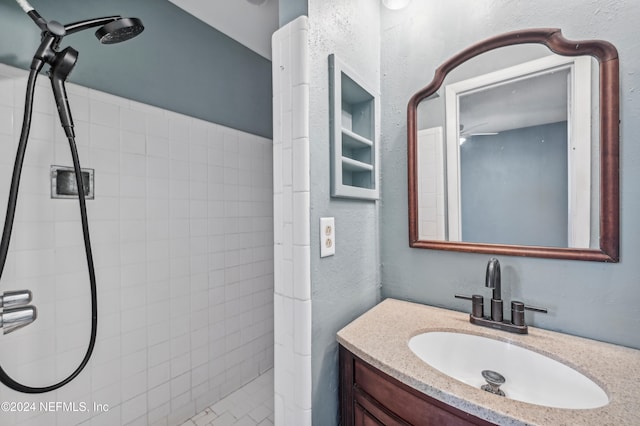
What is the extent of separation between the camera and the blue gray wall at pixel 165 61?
3.68 ft

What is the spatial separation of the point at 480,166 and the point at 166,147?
5.29 feet

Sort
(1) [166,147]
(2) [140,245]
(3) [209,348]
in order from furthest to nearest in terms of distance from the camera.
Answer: (3) [209,348]
(1) [166,147]
(2) [140,245]

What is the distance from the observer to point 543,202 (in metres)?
0.90

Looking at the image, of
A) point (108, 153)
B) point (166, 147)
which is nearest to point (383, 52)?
point (166, 147)

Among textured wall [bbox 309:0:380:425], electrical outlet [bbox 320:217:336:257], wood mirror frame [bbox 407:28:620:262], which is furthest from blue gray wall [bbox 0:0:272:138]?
wood mirror frame [bbox 407:28:620:262]

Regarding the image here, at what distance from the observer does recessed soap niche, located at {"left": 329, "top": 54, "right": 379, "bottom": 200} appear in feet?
3.30

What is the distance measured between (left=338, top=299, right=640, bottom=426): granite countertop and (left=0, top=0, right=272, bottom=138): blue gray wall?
5.32ft

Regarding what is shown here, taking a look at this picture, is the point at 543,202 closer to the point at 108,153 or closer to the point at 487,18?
the point at 487,18

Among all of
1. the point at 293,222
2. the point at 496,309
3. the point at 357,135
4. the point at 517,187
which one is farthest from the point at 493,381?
the point at 357,135

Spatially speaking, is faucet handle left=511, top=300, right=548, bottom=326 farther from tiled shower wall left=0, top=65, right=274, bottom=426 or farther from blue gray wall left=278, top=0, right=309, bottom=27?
Answer: tiled shower wall left=0, top=65, right=274, bottom=426

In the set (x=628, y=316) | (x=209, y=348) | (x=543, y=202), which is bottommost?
(x=209, y=348)

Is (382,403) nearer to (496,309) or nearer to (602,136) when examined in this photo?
(496,309)

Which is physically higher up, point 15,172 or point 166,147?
point 166,147

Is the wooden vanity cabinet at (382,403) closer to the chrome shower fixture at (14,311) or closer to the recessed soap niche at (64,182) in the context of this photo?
the chrome shower fixture at (14,311)
